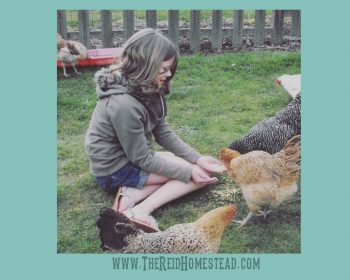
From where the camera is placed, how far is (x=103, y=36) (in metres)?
3.13

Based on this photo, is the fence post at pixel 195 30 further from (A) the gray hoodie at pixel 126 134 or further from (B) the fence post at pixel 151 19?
(A) the gray hoodie at pixel 126 134

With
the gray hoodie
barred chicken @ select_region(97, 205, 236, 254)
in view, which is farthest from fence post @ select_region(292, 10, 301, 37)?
barred chicken @ select_region(97, 205, 236, 254)

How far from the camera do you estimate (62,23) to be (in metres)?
2.94

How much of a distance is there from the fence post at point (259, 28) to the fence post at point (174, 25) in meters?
0.38

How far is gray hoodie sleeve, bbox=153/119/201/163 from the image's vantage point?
3004 mm

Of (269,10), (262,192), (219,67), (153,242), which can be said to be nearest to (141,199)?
(153,242)

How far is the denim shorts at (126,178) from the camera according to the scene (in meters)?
2.91

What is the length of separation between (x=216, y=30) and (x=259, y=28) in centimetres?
21

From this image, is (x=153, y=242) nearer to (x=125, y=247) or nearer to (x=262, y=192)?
(x=125, y=247)

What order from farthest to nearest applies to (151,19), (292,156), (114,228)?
(151,19), (292,156), (114,228)

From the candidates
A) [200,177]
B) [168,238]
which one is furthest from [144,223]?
[200,177]

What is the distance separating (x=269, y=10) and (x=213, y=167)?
2.53ft

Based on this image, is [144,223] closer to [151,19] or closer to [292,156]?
[292,156]

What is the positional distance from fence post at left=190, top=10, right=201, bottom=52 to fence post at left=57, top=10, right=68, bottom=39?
59 centimetres
